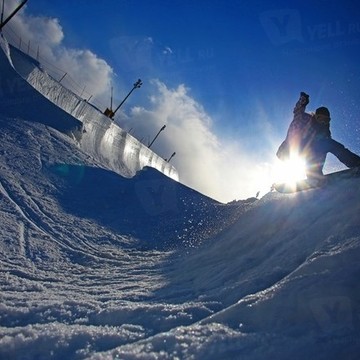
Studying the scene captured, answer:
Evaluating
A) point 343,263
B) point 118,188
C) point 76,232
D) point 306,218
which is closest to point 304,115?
point 306,218

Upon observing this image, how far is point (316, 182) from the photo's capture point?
555cm

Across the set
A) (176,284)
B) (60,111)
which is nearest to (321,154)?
(176,284)

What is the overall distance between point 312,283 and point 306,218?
78.3 inches

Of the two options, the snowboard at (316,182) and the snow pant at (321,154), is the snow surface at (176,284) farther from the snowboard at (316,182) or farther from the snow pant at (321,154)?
the snow pant at (321,154)

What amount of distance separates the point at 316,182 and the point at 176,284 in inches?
119

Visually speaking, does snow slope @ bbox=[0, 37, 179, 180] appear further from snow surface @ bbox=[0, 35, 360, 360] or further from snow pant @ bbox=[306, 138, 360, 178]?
snow pant @ bbox=[306, 138, 360, 178]

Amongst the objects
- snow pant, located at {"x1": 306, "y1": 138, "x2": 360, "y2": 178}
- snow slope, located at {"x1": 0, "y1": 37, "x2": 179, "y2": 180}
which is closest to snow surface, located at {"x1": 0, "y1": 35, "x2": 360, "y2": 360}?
snow pant, located at {"x1": 306, "y1": 138, "x2": 360, "y2": 178}

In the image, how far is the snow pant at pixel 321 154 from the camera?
569 cm

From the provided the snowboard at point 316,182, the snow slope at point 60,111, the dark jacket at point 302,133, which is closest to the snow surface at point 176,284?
the snowboard at point 316,182

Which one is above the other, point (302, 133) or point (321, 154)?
point (302, 133)

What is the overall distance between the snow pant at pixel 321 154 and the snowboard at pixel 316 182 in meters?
0.18

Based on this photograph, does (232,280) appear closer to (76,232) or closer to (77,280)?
(77,280)

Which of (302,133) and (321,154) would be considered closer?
(321,154)

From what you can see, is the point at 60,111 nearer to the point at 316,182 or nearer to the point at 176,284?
the point at 316,182
